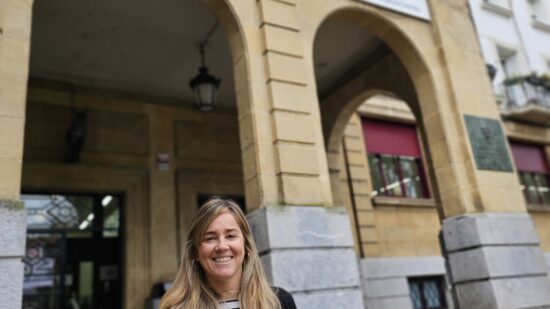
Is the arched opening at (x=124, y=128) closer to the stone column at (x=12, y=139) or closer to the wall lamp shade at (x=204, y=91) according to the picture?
the wall lamp shade at (x=204, y=91)

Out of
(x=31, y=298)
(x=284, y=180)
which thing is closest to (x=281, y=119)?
(x=284, y=180)

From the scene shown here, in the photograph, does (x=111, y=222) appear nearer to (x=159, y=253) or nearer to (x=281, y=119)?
(x=159, y=253)

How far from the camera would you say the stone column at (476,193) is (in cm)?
674

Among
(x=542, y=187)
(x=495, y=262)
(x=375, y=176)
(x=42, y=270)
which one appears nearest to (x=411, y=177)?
(x=375, y=176)

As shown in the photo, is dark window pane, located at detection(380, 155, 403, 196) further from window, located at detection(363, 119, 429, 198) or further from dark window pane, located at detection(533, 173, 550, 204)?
dark window pane, located at detection(533, 173, 550, 204)

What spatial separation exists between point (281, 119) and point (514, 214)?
13.5 feet

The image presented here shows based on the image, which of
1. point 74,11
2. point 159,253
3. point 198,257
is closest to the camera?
point 198,257

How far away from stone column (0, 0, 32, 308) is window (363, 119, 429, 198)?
30.4 feet

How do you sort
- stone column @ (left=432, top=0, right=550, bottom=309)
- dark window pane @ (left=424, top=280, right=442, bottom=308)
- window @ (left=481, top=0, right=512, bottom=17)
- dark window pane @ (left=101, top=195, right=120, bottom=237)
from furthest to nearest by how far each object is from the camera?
window @ (left=481, top=0, right=512, bottom=17) → dark window pane @ (left=424, top=280, right=442, bottom=308) → dark window pane @ (left=101, top=195, right=120, bottom=237) → stone column @ (left=432, top=0, right=550, bottom=309)

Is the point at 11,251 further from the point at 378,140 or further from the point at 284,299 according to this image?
the point at 378,140

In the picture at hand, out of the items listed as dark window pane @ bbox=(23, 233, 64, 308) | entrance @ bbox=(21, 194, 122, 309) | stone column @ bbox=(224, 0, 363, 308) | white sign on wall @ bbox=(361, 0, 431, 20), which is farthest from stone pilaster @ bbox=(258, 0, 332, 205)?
dark window pane @ bbox=(23, 233, 64, 308)

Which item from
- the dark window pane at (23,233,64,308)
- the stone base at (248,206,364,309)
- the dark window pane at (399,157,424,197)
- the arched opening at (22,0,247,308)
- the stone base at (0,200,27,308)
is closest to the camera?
the stone base at (0,200,27,308)

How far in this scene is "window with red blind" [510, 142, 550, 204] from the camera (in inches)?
597

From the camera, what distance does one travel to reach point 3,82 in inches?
177
